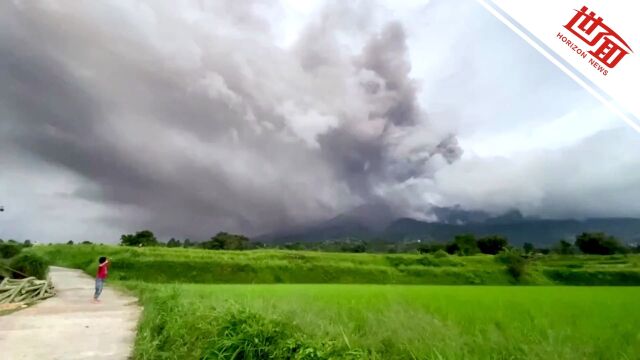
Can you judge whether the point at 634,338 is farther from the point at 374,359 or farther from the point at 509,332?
the point at 374,359

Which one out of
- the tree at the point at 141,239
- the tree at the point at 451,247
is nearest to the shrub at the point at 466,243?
the tree at the point at 451,247

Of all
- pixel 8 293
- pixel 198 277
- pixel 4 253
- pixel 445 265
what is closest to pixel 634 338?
pixel 8 293

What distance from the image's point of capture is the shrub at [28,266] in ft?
57.9

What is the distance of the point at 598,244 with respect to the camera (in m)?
55.8

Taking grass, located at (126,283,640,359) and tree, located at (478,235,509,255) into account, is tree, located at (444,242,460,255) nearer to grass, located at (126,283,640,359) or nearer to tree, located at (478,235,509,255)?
tree, located at (478,235,509,255)

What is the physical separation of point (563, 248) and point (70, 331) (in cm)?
5566

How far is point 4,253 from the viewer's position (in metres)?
20.3

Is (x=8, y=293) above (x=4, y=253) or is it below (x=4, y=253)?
below

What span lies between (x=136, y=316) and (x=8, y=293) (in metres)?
5.36

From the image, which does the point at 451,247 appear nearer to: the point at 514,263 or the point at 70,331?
the point at 514,263

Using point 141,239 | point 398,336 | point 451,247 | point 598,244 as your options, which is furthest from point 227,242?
point 398,336

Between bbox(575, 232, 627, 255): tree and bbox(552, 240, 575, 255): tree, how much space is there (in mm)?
3313

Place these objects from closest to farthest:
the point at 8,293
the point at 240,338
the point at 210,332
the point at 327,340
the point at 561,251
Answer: the point at 327,340, the point at 240,338, the point at 210,332, the point at 8,293, the point at 561,251

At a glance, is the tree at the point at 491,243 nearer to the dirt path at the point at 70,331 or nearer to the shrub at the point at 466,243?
the shrub at the point at 466,243
